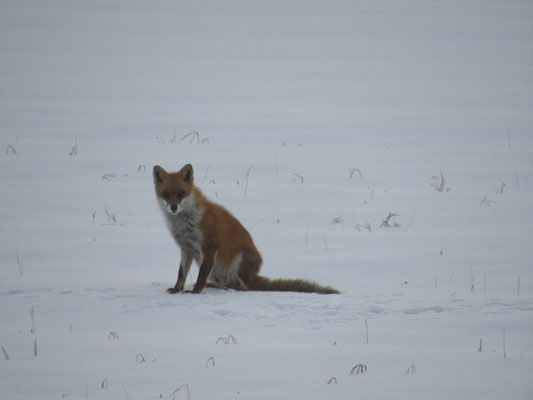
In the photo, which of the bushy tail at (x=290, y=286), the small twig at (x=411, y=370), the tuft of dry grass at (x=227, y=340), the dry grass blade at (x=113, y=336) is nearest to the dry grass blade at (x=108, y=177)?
the bushy tail at (x=290, y=286)

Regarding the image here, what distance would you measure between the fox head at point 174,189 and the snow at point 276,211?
91 centimetres

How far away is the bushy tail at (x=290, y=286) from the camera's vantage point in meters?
6.68

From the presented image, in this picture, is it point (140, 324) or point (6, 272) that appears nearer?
point (140, 324)

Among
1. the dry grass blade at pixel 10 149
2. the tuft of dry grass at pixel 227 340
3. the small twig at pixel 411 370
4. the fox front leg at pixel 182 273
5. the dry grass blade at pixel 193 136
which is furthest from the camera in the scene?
the dry grass blade at pixel 193 136

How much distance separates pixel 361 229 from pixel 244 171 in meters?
3.36

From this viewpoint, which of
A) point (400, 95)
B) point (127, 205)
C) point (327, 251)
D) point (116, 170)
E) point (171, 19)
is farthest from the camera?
point (171, 19)

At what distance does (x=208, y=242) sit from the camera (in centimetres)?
664

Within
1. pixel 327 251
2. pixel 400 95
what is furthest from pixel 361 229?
pixel 400 95

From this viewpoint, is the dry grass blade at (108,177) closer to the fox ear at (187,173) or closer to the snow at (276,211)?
the snow at (276,211)

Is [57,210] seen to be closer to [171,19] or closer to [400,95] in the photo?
[400,95]

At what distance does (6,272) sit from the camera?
7426mm

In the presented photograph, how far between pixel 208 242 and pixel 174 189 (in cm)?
67

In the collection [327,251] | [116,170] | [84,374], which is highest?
[116,170]

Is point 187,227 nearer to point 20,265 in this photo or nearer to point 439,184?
point 20,265
